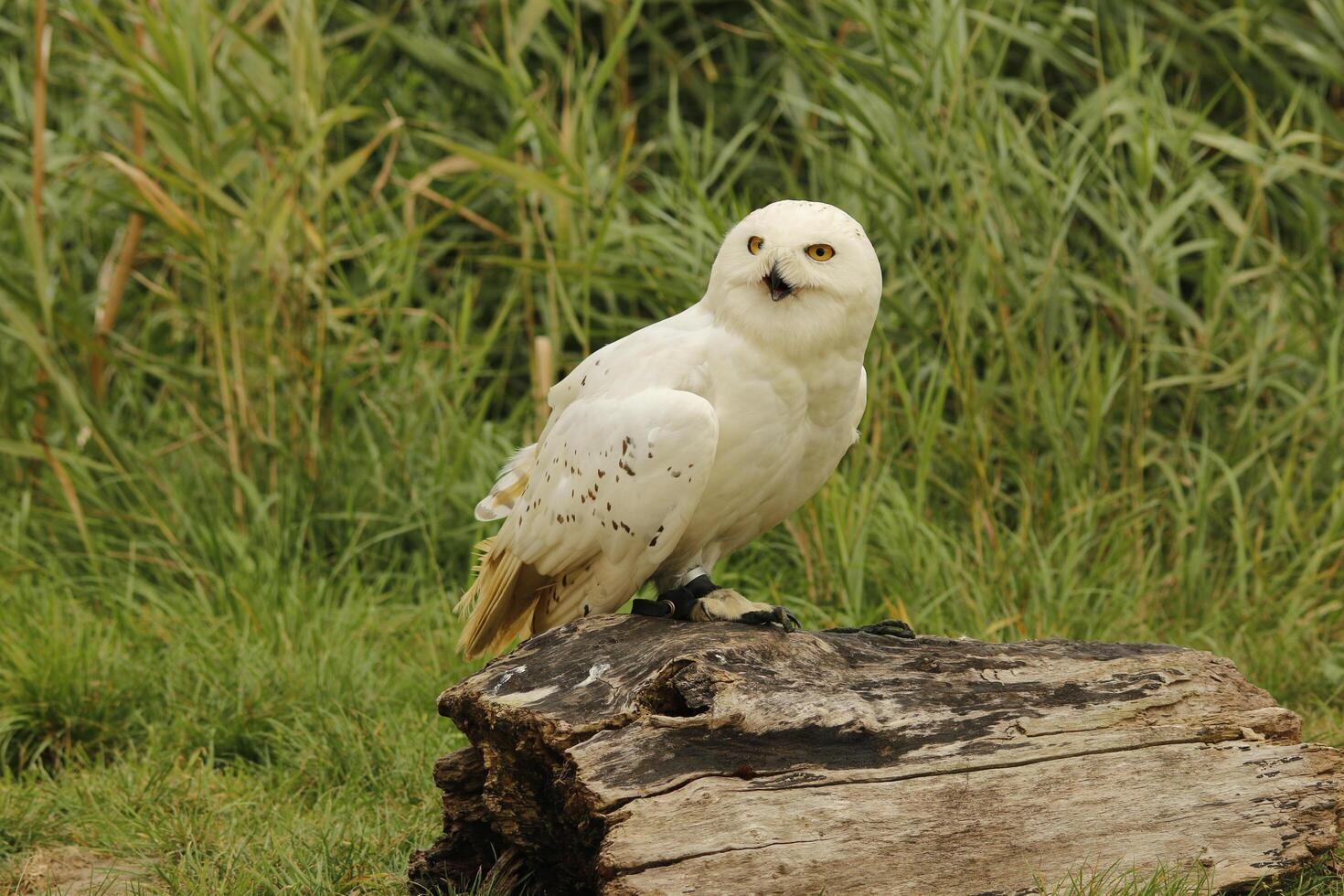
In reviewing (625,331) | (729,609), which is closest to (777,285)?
(729,609)

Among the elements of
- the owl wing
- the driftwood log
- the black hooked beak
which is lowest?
the driftwood log

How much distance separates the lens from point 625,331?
5516mm

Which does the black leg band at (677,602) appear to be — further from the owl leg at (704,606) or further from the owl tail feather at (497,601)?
the owl tail feather at (497,601)

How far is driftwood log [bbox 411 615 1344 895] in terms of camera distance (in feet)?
8.34

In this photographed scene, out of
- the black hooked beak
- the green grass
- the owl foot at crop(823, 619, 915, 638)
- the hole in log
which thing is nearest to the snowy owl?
the black hooked beak

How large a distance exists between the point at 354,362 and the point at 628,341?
2.02 metres

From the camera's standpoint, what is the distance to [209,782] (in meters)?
3.71

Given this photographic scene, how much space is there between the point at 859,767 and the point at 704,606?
65 centimetres

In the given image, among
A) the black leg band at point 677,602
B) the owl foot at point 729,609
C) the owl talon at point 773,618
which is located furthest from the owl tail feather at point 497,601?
the owl talon at point 773,618


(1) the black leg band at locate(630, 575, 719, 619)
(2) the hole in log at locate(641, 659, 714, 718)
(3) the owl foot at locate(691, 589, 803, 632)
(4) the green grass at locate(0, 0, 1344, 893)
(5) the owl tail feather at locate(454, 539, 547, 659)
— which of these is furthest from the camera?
(4) the green grass at locate(0, 0, 1344, 893)

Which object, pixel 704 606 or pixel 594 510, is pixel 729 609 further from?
pixel 594 510

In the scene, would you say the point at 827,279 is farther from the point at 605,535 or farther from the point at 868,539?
the point at 868,539

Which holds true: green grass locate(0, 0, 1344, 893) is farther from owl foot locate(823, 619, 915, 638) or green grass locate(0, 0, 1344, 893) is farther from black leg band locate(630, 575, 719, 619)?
owl foot locate(823, 619, 915, 638)

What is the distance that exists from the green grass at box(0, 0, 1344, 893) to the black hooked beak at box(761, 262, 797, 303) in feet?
4.60
